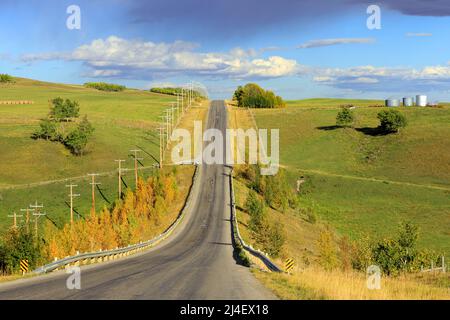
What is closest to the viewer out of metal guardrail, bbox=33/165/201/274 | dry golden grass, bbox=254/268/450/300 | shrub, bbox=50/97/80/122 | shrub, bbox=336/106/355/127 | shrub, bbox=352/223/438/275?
dry golden grass, bbox=254/268/450/300

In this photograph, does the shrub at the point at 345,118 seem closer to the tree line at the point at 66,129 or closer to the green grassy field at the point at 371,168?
the green grassy field at the point at 371,168

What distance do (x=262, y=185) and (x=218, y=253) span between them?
163ft

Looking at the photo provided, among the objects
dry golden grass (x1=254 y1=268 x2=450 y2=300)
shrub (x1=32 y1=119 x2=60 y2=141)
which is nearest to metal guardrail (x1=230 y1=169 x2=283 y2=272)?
dry golden grass (x1=254 y1=268 x2=450 y2=300)

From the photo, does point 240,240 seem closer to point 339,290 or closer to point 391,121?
point 339,290

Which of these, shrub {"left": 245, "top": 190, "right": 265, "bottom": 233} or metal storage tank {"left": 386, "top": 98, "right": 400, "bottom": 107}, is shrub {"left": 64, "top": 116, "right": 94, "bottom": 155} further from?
metal storage tank {"left": 386, "top": 98, "right": 400, "bottom": 107}

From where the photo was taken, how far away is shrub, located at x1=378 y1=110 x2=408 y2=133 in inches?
5408

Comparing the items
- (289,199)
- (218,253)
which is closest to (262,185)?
(289,199)

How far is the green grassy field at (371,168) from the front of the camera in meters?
80.8

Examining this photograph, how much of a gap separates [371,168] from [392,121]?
25029mm

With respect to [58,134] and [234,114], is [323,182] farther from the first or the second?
[234,114]

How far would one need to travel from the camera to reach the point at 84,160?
371ft

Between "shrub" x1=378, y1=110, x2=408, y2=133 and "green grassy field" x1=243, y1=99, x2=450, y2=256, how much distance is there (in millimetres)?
2319

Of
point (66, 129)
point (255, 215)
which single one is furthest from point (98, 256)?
point (66, 129)

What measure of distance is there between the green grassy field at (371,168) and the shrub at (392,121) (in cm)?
232
